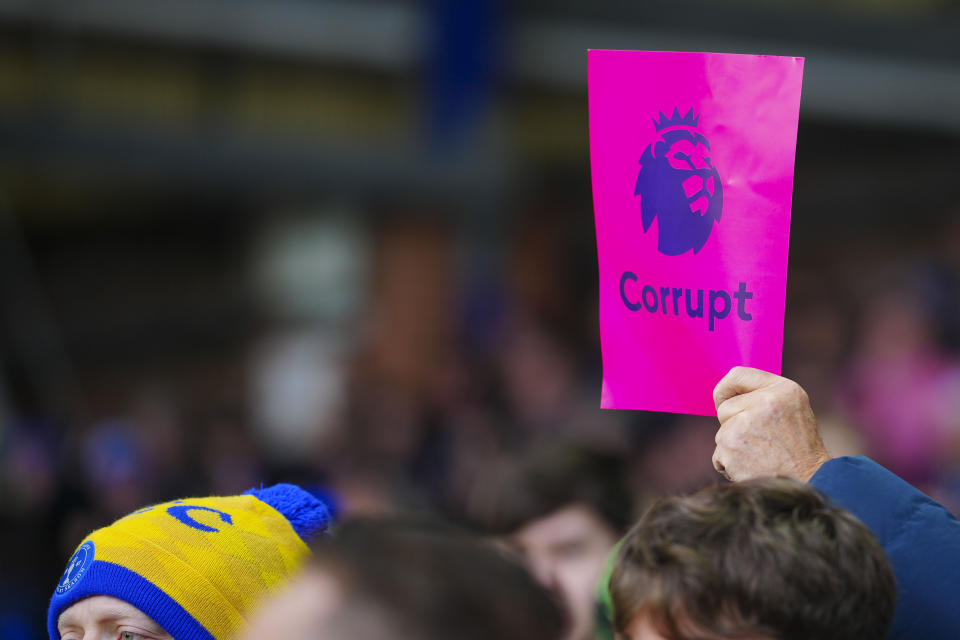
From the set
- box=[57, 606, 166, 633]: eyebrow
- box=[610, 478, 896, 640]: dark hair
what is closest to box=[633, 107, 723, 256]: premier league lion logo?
box=[610, 478, 896, 640]: dark hair

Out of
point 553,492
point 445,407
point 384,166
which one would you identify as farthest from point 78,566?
point 384,166

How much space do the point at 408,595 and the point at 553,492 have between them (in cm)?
187

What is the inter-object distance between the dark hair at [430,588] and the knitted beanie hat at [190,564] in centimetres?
68

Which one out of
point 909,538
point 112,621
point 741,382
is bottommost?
point 112,621

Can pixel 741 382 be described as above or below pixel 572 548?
above

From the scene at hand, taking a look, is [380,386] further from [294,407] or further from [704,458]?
[294,407]

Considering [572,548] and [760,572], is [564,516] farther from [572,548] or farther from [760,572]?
[760,572]

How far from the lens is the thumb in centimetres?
160

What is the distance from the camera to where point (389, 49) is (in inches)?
367

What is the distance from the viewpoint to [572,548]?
280 cm

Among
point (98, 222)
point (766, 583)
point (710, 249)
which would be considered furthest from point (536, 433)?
point (98, 222)

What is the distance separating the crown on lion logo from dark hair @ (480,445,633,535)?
131cm

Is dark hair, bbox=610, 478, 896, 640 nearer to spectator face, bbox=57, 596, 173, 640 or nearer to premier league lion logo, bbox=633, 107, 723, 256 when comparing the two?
premier league lion logo, bbox=633, 107, 723, 256

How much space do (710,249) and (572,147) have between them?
8.38 m
